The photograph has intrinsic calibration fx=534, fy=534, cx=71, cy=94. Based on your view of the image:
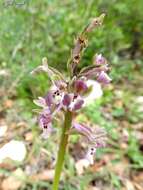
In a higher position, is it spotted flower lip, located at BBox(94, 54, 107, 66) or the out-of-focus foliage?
the out-of-focus foliage

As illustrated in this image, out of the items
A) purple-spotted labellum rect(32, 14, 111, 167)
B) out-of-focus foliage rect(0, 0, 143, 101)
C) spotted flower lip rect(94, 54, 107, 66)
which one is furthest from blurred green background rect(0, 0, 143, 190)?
spotted flower lip rect(94, 54, 107, 66)

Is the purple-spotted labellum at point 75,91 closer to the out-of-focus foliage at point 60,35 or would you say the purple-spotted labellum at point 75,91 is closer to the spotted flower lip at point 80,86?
the spotted flower lip at point 80,86

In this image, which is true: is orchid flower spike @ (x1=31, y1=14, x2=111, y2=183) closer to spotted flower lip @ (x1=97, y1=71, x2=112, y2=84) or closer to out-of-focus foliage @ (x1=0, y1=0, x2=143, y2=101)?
spotted flower lip @ (x1=97, y1=71, x2=112, y2=84)

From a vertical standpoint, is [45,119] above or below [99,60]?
below

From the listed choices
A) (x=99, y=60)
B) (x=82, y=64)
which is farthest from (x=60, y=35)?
(x=99, y=60)

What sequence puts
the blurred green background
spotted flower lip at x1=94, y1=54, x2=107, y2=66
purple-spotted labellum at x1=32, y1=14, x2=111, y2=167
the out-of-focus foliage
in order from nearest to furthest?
1. purple-spotted labellum at x1=32, y1=14, x2=111, y2=167
2. spotted flower lip at x1=94, y1=54, x2=107, y2=66
3. the blurred green background
4. the out-of-focus foliage

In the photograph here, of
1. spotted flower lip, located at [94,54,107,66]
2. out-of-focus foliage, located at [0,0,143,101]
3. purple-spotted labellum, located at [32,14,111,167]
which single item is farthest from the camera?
out-of-focus foliage, located at [0,0,143,101]

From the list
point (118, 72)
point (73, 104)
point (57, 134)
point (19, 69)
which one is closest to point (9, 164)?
point (57, 134)

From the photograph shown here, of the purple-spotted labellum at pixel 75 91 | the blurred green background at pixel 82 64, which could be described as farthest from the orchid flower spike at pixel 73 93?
the blurred green background at pixel 82 64

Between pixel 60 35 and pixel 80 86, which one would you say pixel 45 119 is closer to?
pixel 80 86

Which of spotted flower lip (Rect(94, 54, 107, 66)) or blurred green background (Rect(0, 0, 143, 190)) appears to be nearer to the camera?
spotted flower lip (Rect(94, 54, 107, 66))
